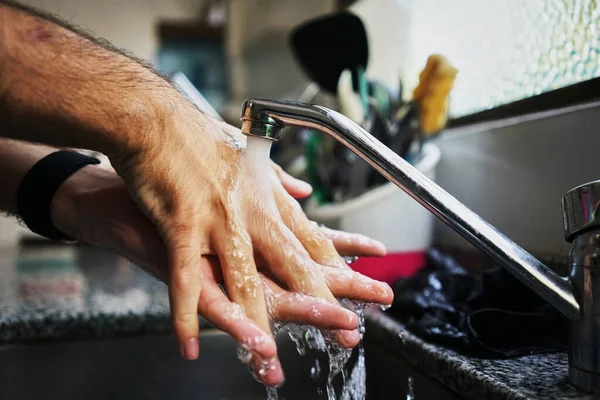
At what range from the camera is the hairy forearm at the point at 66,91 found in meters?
0.42

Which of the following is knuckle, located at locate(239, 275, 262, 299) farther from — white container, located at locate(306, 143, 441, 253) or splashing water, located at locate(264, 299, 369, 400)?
white container, located at locate(306, 143, 441, 253)

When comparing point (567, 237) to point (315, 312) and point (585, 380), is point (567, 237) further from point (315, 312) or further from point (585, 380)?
point (315, 312)

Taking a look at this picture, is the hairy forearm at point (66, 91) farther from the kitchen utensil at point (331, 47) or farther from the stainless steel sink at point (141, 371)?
the kitchen utensil at point (331, 47)

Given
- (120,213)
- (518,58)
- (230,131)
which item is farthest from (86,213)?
(518,58)

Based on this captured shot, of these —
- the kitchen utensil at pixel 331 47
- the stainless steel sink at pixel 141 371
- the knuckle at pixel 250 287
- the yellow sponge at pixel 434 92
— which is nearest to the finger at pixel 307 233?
the knuckle at pixel 250 287

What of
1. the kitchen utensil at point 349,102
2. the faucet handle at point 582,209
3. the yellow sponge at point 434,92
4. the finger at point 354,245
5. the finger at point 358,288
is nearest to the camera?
the faucet handle at point 582,209

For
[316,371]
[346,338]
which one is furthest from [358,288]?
[316,371]

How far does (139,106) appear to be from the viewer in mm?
469

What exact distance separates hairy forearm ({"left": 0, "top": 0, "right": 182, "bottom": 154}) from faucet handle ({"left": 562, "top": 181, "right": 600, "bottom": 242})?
348 millimetres

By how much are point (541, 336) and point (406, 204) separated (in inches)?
14.6

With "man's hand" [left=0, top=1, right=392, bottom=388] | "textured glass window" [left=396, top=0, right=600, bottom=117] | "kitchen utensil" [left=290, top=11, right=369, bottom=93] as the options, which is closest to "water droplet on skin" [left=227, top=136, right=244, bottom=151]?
"man's hand" [left=0, top=1, right=392, bottom=388]

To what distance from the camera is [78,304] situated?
0.82 metres

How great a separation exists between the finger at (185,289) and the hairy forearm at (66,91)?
98mm

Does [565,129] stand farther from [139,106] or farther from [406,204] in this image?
[139,106]
